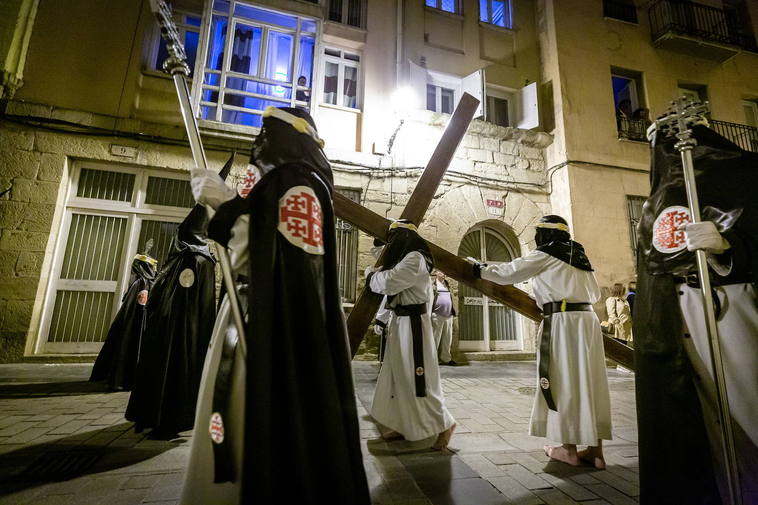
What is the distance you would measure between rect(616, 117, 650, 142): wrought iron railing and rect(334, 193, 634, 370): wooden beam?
735 centimetres

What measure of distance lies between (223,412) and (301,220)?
827 mm

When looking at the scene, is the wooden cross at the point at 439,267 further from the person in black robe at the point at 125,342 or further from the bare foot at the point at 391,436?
the person in black robe at the point at 125,342

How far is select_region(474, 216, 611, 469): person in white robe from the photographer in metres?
2.51

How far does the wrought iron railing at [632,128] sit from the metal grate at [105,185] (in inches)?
435

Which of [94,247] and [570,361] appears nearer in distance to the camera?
[570,361]

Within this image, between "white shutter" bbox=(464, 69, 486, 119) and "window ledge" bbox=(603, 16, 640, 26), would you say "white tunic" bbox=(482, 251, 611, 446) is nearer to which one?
"white shutter" bbox=(464, 69, 486, 119)

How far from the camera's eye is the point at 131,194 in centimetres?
638

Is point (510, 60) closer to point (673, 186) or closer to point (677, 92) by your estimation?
point (677, 92)

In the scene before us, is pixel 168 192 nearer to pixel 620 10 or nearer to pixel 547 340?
pixel 547 340

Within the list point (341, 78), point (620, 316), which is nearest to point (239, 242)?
point (341, 78)

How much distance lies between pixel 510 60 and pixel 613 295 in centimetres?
635

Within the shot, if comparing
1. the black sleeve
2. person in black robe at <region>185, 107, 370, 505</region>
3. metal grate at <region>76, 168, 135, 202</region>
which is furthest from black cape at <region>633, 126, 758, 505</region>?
metal grate at <region>76, 168, 135, 202</region>

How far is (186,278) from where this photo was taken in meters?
3.03

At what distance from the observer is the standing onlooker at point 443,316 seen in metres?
6.64
